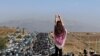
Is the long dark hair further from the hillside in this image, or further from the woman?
the hillside

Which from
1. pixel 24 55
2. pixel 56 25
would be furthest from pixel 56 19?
pixel 24 55

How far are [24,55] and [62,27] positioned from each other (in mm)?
10665

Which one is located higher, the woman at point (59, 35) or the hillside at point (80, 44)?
the woman at point (59, 35)

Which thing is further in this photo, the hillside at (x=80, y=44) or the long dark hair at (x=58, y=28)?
the hillside at (x=80, y=44)

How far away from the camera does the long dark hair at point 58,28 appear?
9.67 metres

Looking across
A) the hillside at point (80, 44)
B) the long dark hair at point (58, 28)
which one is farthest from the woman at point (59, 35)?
the hillside at point (80, 44)

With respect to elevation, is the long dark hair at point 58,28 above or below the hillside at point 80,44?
above

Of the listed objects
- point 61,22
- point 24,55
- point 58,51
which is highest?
point 61,22

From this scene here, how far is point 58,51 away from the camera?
32.2 ft

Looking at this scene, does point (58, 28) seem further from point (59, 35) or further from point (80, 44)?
point (80, 44)

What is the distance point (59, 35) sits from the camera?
9.64 m

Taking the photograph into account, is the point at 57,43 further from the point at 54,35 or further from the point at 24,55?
the point at 24,55

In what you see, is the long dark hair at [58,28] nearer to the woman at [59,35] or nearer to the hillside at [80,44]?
the woman at [59,35]

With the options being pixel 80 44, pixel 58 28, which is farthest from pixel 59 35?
pixel 80 44
